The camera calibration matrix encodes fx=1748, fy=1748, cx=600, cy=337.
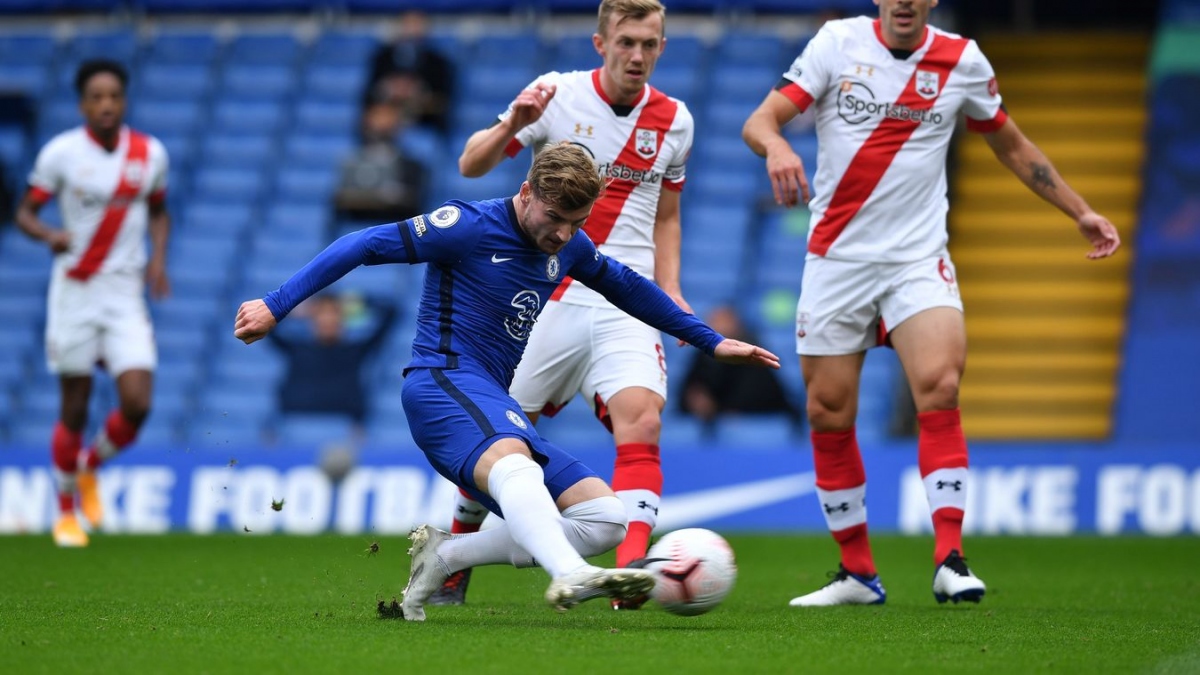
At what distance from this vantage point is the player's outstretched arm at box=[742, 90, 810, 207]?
6598mm

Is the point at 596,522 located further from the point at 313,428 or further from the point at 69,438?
the point at 313,428

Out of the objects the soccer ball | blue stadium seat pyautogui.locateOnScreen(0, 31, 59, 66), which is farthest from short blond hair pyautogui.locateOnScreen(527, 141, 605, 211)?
blue stadium seat pyautogui.locateOnScreen(0, 31, 59, 66)

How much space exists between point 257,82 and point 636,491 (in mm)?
12368

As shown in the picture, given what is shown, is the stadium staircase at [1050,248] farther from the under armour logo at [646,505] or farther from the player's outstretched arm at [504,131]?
the player's outstretched arm at [504,131]

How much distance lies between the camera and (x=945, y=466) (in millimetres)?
7090

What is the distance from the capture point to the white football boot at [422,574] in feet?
19.8

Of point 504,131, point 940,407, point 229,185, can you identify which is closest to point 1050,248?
point 229,185

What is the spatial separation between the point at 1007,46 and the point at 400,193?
630 cm

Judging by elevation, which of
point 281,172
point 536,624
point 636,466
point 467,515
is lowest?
point 536,624

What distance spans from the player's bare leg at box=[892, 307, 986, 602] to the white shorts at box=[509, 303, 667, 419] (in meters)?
1.04

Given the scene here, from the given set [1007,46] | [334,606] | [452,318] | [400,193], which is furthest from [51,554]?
[1007,46]

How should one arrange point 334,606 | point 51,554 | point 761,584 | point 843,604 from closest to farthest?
point 334,606 → point 843,604 → point 761,584 → point 51,554

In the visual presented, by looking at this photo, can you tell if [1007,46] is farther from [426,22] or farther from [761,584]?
[761,584]

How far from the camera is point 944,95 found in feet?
24.1
